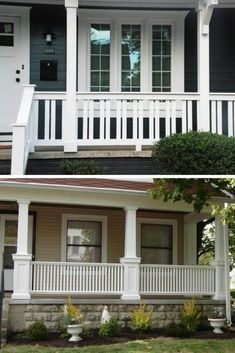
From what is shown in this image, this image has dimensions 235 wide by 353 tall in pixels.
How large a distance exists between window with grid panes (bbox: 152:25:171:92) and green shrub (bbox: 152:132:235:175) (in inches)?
128

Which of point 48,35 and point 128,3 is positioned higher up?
point 128,3

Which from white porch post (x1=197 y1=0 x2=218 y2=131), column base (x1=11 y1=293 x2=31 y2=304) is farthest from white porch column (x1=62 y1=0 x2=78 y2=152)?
column base (x1=11 y1=293 x2=31 y2=304)

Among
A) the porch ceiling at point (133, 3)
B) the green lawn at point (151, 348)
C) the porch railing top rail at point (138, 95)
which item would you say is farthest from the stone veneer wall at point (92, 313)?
the porch ceiling at point (133, 3)

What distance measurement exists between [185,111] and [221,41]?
8.71 feet

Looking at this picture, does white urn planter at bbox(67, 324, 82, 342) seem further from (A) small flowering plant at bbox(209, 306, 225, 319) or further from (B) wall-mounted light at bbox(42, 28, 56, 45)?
(B) wall-mounted light at bbox(42, 28, 56, 45)

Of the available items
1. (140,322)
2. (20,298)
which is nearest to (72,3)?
(20,298)

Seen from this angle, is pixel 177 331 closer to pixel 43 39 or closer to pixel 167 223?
pixel 167 223

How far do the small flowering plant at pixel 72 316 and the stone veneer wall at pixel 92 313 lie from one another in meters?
0.35

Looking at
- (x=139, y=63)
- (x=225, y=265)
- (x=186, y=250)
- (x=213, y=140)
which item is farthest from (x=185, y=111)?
(x=186, y=250)

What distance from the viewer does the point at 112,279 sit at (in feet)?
38.0

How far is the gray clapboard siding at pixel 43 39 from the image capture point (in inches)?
493

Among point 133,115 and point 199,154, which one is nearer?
point 199,154

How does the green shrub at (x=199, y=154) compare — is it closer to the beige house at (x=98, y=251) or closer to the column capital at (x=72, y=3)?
the beige house at (x=98, y=251)

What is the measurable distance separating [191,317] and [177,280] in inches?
40.1
